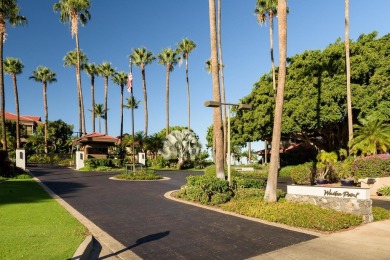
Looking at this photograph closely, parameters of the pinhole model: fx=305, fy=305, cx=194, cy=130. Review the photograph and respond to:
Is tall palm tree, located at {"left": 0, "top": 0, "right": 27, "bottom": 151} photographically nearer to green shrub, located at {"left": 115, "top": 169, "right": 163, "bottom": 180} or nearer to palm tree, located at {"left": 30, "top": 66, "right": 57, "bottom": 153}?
green shrub, located at {"left": 115, "top": 169, "right": 163, "bottom": 180}

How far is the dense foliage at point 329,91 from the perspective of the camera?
26.0 meters

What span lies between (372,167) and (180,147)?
2902cm

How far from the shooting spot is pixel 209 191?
1442 cm

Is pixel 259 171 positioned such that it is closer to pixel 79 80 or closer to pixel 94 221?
pixel 94 221

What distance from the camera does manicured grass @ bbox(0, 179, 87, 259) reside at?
668 centimetres

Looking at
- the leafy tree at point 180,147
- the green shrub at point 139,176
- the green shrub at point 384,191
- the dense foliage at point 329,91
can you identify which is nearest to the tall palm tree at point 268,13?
the dense foliage at point 329,91

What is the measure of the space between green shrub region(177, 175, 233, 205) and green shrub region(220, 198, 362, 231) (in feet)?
3.26

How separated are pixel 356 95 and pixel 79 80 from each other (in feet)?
125

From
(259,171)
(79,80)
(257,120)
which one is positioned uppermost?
(79,80)

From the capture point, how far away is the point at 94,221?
10.5 metres

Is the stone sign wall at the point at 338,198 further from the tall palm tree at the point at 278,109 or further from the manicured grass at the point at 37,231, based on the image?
the manicured grass at the point at 37,231

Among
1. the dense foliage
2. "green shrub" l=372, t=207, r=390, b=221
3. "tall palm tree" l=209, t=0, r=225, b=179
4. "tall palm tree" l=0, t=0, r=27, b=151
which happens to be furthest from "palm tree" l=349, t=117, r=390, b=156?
"tall palm tree" l=0, t=0, r=27, b=151

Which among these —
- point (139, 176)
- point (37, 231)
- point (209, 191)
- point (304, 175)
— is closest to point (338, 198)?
point (209, 191)

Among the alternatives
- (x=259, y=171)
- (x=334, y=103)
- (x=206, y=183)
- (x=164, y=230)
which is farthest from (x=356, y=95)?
(x=164, y=230)
